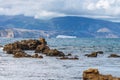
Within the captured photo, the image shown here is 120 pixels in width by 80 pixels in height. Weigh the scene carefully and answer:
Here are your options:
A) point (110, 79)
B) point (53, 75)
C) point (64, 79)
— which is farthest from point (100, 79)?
point (53, 75)

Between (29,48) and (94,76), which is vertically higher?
(94,76)

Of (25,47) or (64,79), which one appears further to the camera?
(25,47)

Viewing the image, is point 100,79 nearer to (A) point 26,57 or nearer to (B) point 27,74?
(B) point 27,74

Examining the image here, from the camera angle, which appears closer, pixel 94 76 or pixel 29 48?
pixel 94 76

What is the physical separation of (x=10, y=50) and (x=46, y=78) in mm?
61451

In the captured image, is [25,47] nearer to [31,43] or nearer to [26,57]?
[31,43]

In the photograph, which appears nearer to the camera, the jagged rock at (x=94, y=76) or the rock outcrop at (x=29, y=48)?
the jagged rock at (x=94, y=76)

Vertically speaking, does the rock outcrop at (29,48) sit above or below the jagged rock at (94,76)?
below

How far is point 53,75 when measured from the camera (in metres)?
54.5

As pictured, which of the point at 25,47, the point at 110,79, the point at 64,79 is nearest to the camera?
the point at 110,79

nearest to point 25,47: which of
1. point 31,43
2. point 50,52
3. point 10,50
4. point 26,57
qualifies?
point 31,43

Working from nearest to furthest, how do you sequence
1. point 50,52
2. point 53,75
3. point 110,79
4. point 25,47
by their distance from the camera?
1. point 110,79
2. point 53,75
3. point 50,52
4. point 25,47

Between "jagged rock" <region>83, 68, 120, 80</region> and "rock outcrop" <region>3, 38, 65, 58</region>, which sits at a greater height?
"jagged rock" <region>83, 68, 120, 80</region>

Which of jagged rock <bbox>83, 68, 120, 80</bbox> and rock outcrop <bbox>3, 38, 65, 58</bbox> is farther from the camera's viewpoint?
rock outcrop <bbox>3, 38, 65, 58</bbox>
